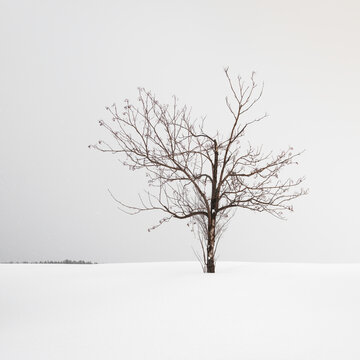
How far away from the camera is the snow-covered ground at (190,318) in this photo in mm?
3418

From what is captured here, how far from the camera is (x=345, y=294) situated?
4543 millimetres

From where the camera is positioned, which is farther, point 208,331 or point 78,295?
point 78,295

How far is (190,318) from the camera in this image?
4.02 metres

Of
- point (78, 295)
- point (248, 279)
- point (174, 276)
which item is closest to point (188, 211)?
point (174, 276)

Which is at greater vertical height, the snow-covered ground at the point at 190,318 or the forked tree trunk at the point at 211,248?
the forked tree trunk at the point at 211,248

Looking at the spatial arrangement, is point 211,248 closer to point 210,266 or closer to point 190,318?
point 210,266

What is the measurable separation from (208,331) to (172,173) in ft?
10.2

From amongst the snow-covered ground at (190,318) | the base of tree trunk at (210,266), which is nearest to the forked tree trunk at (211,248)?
the base of tree trunk at (210,266)

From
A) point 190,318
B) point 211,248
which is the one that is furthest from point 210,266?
point 190,318

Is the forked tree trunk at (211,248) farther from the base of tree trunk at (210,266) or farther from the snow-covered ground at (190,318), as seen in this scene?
the snow-covered ground at (190,318)

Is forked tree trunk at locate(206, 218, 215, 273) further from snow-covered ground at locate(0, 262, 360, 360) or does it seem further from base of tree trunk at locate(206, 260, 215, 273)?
snow-covered ground at locate(0, 262, 360, 360)

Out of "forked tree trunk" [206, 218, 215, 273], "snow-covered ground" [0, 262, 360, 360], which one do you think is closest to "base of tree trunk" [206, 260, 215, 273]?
"forked tree trunk" [206, 218, 215, 273]

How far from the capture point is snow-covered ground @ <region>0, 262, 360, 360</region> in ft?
11.2

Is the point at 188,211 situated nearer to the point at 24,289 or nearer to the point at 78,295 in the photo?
the point at 78,295
